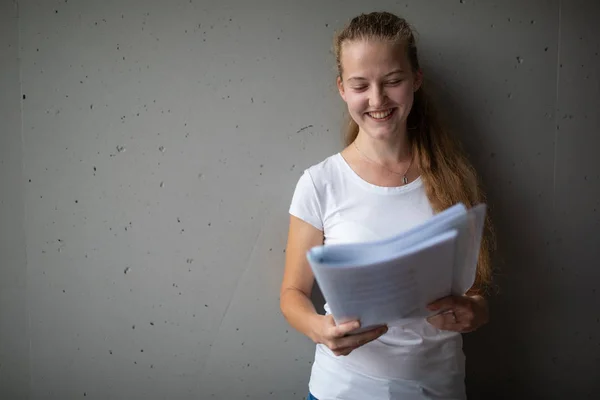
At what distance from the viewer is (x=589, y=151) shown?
1.32m

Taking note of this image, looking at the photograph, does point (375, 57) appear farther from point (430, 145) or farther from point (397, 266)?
point (397, 266)

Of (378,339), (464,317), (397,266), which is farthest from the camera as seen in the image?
(378,339)

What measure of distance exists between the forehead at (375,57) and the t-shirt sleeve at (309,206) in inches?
11.3

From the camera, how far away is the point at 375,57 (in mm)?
1032

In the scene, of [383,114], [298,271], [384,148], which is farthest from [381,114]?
[298,271]

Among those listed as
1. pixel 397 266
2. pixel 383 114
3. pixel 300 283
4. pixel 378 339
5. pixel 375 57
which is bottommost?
pixel 378 339

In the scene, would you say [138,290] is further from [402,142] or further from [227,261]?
[402,142]

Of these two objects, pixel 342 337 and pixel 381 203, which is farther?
pixel 381 203

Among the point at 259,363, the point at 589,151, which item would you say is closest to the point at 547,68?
the point at 589,151

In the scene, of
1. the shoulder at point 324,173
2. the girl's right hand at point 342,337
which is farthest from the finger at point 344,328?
the shoulder at point 324,173

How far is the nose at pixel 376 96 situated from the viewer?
104 centimetres

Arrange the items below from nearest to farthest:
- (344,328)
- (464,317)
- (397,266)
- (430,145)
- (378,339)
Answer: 1. (397,266)
2. (344,328)
3. (464,317)
4. (378,339)
5. (430,145)

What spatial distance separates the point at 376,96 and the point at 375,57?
9cm

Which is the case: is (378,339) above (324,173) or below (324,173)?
below
